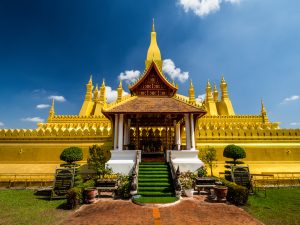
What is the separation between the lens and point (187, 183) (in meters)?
12.3

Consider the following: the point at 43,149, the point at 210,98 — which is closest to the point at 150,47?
the point at 210,98

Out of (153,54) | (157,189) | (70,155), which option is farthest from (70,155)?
(153,54)

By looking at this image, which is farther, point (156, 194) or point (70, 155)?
point (70, 155)

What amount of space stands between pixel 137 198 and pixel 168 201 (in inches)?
67.1

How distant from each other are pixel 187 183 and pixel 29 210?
27.1ft

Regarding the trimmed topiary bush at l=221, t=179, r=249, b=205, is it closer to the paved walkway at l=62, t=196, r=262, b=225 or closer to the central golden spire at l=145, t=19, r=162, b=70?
the paved walkway at l=62, t=196, r=262, b=225

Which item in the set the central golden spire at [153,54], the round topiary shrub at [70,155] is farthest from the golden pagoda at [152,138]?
the central golden spire at [153,54]

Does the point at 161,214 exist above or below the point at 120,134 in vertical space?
below

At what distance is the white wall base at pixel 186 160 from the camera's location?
15.1 metres

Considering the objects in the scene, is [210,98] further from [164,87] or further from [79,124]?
[79,124]

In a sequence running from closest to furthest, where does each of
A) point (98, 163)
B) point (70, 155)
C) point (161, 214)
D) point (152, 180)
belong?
point (161, 214) → point (152, 180) → point (98, 163) → point (70, 155)

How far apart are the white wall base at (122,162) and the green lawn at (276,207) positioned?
8.09 m

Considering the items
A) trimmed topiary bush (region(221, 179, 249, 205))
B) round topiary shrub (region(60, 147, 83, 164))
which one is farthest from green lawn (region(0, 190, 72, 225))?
trimmed topiary bush (region(221, 179, 249, 205))

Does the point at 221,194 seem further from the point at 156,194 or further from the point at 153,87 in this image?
the point at 153,87
